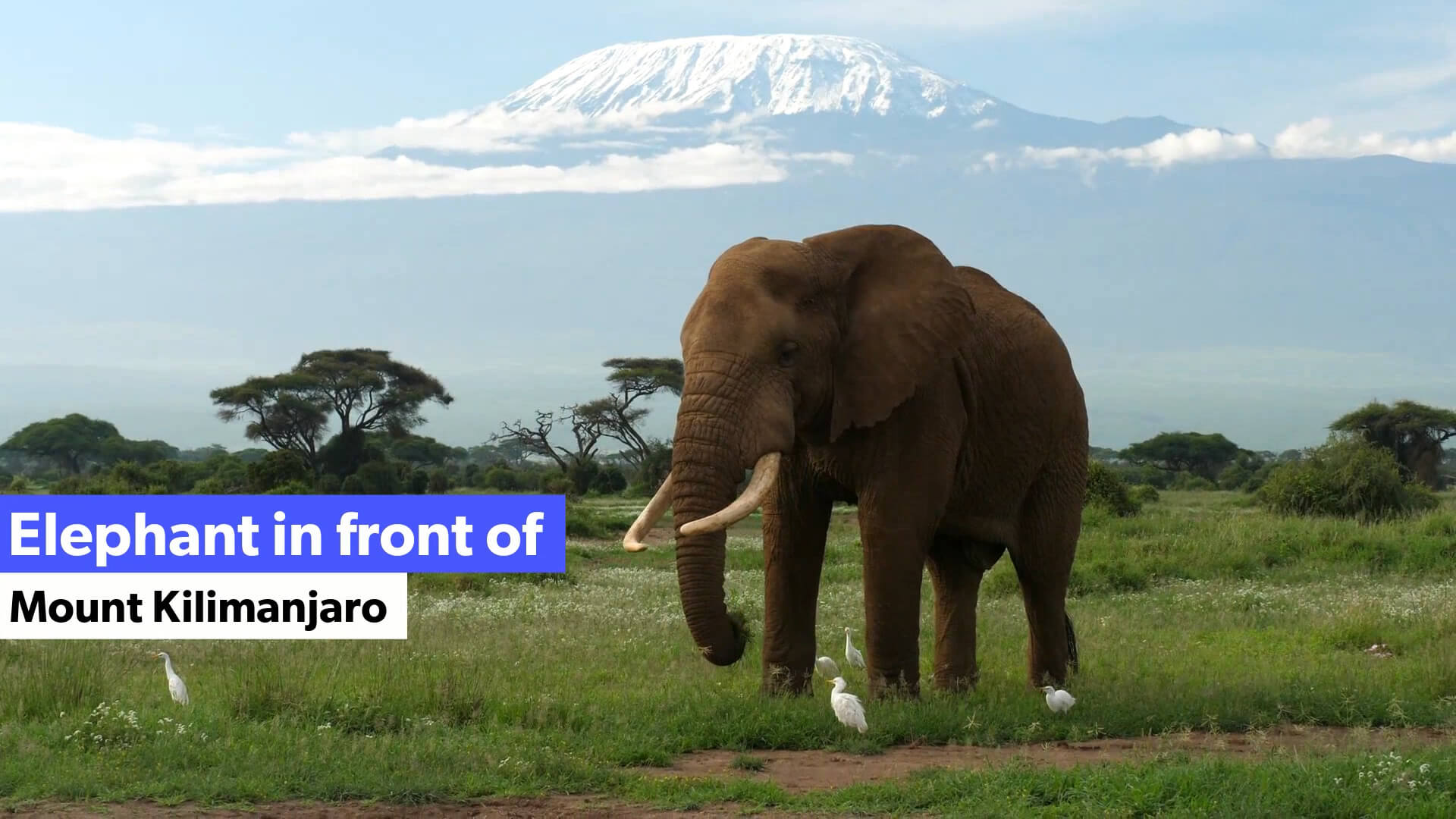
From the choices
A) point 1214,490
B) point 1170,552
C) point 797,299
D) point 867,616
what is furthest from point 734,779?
point 1214,490

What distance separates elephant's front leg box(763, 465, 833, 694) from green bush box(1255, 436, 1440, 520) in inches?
790

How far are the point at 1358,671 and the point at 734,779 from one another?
6.32 m

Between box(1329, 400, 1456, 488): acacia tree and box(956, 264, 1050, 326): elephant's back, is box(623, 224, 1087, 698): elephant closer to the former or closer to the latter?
box(956, 264, 1050, 326): elephant's back

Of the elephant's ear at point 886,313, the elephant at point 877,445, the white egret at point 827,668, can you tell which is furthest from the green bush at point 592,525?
the elephant's ear at point 886,313

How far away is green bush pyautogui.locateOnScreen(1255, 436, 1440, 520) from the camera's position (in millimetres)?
29359

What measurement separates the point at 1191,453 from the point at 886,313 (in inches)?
2538

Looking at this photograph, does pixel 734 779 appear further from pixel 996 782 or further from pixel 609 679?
pixel 609 679

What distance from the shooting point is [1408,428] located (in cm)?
5450

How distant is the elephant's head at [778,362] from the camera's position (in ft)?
30.7

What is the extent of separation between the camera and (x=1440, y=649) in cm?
1376

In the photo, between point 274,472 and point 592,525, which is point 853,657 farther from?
point 274,472

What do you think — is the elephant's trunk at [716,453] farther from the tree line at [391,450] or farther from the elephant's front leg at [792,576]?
the tree line at [391,450]

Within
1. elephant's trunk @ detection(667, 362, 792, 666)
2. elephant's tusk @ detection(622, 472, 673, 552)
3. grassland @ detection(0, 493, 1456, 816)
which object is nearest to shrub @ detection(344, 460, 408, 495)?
grassland @ detection(0, 493, 1456, 816)

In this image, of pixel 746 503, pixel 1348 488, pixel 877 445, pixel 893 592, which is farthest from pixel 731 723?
pixel 1348 488
